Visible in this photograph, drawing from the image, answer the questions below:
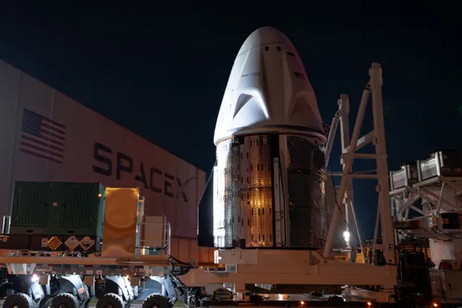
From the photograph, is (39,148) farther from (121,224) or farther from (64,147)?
(121,224)

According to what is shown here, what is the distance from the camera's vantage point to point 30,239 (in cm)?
1158

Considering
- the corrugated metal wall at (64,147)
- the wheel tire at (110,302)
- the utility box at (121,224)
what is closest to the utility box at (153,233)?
the utility box at (121,224)

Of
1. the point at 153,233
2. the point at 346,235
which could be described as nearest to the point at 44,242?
the point at 153,233

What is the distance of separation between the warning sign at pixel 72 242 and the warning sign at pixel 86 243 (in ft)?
0.39

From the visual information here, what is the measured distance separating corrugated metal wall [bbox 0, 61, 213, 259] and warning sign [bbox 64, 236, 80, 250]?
6570mm

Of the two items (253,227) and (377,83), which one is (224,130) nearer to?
(253,227)

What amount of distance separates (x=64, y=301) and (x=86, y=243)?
161 cm

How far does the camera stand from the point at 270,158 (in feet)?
35.3

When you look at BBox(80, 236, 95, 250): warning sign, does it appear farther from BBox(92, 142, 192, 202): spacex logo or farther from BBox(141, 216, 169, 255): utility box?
BBox(92, 142, 192, 202): spacex logo

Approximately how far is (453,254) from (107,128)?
61.4 feet

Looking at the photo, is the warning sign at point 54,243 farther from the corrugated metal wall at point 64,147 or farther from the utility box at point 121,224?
the corrugated metal wall at point 64,147

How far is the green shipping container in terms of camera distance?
38.5ft

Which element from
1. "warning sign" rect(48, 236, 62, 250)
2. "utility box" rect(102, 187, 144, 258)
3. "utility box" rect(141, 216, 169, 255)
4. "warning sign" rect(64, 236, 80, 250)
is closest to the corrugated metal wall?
"warning sign" rect(48, 236, 62, 250)

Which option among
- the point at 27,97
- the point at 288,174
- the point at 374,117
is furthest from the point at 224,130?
the point at 27,97
